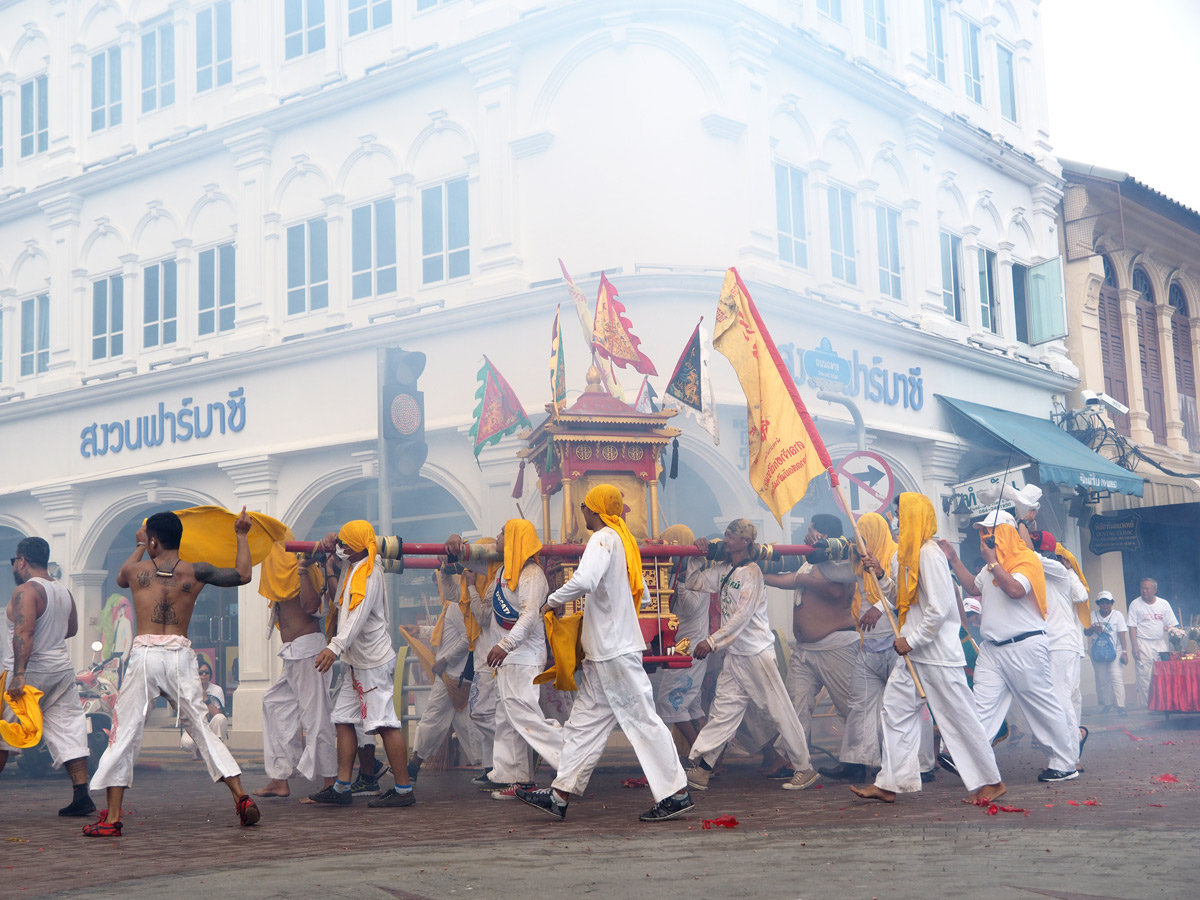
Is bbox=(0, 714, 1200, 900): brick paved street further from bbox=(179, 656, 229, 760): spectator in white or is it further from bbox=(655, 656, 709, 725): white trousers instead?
bbox=(179, 656, 229, 760): spectator in white

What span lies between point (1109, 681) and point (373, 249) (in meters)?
11.5

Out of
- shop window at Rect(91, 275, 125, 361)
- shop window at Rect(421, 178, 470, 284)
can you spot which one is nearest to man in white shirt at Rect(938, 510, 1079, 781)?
shop window at Rect(421, 178, 470, 284)

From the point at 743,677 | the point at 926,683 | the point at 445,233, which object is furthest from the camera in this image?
the point at 445,233

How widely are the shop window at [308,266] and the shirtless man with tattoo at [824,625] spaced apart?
10.1m

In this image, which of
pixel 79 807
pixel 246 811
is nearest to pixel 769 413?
pixel 246 811

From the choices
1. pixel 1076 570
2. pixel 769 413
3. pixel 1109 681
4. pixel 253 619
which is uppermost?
pixel 769 413

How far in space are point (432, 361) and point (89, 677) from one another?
219 inches

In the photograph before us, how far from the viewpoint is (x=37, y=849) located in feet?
21.2

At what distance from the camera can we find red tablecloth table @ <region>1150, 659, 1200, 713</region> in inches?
544

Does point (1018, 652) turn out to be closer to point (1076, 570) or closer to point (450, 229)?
point (1076, 570)

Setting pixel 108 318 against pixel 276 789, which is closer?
pixel 276 789

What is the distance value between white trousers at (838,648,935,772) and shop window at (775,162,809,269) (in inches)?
324

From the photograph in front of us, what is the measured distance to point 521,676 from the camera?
326 inches

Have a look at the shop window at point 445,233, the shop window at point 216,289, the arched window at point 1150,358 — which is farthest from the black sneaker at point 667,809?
the arched window at point 1150,358
